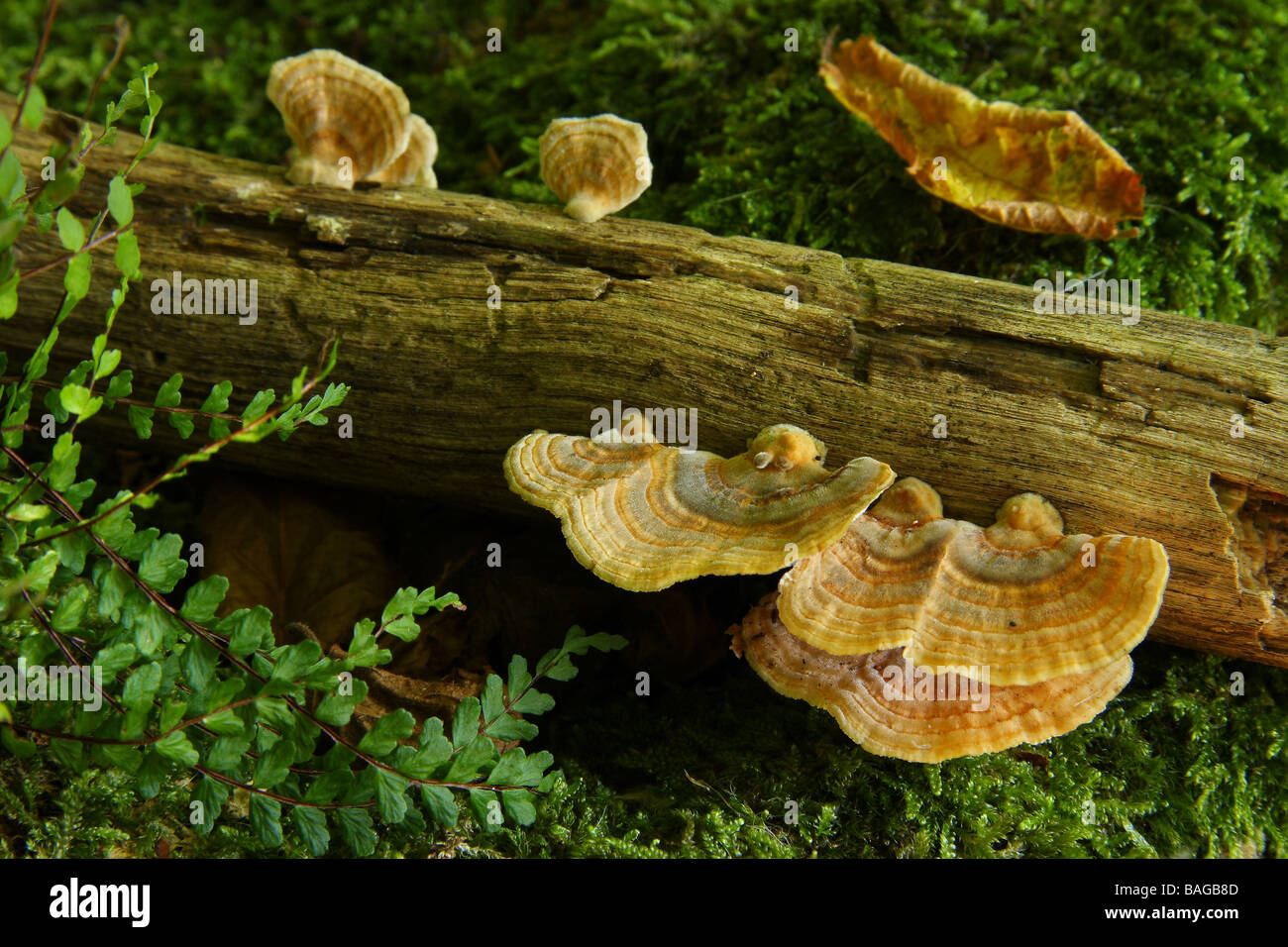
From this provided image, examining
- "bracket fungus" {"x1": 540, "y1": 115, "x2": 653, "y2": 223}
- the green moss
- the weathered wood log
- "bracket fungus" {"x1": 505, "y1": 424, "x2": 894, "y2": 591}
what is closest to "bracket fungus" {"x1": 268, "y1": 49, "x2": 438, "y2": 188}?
the weathered wood log

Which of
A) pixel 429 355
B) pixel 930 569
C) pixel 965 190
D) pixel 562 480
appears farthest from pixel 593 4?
pixel 930 569

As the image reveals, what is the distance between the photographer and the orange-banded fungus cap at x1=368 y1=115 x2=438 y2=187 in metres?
4.50

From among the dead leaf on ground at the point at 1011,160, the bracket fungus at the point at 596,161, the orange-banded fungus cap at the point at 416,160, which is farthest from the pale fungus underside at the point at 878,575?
the orange-banded fungus cap at the point at 416,160

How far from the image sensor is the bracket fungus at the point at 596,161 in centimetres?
393

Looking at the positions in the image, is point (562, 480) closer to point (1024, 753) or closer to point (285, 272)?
point (285, 272)

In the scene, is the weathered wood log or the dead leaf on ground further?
the dead leaf on ground

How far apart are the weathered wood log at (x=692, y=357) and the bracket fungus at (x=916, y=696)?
672 mm

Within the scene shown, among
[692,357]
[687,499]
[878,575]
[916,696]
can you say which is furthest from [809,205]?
[916,696]

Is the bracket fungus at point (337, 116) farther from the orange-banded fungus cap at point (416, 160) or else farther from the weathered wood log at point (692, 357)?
the orange-banded fungus cap at point (416, 160)

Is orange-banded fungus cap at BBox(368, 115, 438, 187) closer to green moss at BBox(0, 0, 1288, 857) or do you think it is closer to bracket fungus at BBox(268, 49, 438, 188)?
bracket fungus at BBox(268, 49, 438, 188)

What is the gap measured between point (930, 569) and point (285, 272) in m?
2.89

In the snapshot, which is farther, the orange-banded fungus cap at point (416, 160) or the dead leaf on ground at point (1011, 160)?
the orange-banded fungus cap at point (416, 160)

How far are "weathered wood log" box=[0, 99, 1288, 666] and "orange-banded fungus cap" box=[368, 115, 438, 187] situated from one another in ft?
1.87
